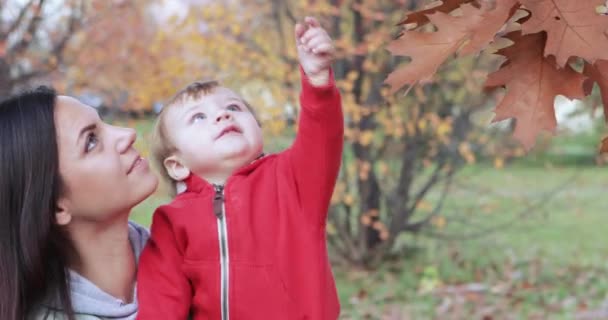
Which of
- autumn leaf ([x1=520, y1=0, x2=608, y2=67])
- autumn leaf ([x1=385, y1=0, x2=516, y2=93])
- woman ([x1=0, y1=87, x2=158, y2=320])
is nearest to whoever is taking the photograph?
autumn leaf ([x1=520, y1=0, x2=608, y2=67])

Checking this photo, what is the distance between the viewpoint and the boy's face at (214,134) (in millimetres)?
1714

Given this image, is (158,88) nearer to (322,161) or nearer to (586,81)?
(322,161)

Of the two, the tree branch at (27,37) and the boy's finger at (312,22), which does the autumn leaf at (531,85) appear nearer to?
the boy's finger at (312,22)

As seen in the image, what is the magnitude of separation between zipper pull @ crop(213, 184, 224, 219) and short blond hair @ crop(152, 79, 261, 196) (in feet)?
0.51

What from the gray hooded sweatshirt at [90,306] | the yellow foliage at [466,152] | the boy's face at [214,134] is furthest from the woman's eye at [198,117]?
the yellow foliage at [466,152]

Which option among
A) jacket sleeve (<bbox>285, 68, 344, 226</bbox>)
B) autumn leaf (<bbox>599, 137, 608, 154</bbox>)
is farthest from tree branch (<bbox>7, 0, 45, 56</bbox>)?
autumn leaf (<bbox>599, 137, 608, 154</bbox>)

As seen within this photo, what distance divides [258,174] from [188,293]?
0.28m

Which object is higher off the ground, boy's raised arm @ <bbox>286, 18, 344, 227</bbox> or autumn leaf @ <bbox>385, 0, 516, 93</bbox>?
autumn leaf @ <bbox>385, 0, 516, 93</bbox>

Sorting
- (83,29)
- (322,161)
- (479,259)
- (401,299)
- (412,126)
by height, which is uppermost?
(322,161)

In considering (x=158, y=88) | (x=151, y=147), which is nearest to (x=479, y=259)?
(x=158, y=88)

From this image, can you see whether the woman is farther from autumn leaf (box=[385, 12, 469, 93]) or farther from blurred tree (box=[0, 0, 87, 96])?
blurred tree (box=[0, 0, 87, 96])

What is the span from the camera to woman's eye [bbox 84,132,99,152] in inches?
65.4

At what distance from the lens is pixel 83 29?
556 centimetres

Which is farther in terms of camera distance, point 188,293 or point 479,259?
point 479,259
